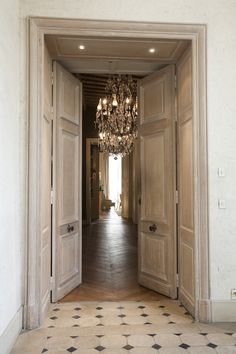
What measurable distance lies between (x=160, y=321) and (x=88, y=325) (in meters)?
0.72

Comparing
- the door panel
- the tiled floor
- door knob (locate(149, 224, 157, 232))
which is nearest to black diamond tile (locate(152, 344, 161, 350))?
the tiled floor

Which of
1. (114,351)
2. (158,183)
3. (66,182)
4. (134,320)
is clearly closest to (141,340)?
(114,351)

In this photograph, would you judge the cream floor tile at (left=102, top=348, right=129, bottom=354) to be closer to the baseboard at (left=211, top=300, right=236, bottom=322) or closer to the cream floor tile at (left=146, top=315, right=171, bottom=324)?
the cream floor tile at (left=146, top=315, right=171, bottom=324)

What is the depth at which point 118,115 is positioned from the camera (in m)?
8.10

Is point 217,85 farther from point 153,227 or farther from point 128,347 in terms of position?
point 128,347

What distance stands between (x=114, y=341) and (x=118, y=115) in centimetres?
594

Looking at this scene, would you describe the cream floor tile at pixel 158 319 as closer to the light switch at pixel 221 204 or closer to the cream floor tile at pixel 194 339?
the cream floor tile at pixel 194 339

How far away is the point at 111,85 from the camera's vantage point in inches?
297

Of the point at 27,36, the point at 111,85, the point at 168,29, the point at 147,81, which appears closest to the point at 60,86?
the point at 27,36

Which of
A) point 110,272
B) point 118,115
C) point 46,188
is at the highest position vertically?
point 118,115

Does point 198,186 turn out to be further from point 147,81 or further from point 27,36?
point 27,36

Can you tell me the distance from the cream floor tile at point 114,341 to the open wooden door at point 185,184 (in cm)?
88

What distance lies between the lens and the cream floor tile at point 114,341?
2.85 m

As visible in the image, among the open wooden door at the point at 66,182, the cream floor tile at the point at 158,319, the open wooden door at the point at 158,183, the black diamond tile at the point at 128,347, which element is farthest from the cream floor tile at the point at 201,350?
the open wooden door at the point at 66,182
